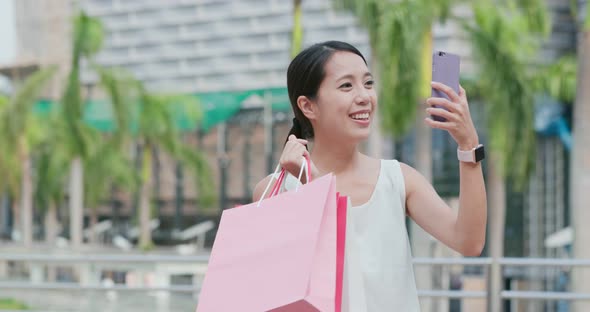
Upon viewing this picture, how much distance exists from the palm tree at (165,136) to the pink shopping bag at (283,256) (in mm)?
27399

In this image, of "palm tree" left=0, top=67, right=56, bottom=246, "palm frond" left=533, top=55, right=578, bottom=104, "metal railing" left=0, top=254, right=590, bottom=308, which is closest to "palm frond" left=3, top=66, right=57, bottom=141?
"palm tree" left=0, top=67, right=56, bottom=246

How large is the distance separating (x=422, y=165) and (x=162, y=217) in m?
38.4

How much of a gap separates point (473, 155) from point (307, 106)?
43 centimetres

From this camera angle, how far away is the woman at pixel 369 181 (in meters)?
1.99

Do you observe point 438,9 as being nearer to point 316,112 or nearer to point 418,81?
point 418,81

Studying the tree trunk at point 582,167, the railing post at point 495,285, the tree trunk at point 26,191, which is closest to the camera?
the railing post at point 495,285

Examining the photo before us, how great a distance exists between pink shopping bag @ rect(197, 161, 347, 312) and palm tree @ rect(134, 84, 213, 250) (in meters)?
27.4

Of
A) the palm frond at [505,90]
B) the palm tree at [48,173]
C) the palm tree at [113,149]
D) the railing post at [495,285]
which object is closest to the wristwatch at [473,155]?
the railing post at [495,285]

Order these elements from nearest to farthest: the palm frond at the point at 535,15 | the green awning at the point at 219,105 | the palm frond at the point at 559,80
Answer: the palm frond at the point at 535,15 < the palm frond at the point at 559,80 < the green awning at the point at 219,105

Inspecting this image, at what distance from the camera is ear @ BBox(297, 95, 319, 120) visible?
7.07 feet

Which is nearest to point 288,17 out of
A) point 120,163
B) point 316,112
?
point 120,163

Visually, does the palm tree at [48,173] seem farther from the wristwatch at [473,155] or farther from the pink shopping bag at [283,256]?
the wristwatch at [473,155]

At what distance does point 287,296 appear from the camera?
1.76 metres

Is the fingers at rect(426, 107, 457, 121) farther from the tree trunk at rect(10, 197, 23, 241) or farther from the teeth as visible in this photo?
the tree trunk at rect(10, 197, 23, 241)
